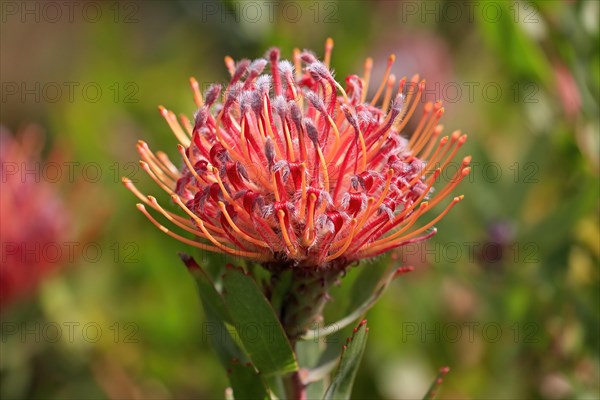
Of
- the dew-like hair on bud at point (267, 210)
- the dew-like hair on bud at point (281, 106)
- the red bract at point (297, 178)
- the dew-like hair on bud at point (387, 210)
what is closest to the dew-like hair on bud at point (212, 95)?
the red bract at point (297, 178)

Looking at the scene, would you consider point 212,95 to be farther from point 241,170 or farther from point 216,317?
point 216,317

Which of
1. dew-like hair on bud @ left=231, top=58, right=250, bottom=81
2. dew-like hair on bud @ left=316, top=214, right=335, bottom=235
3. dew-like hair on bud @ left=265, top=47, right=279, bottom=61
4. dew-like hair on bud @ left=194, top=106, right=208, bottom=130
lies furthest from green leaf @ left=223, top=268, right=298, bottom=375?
dew-like hair on bud @ left=265, top=47, right=279, bottom=61

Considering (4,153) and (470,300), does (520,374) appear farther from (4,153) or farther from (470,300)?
(4,153)

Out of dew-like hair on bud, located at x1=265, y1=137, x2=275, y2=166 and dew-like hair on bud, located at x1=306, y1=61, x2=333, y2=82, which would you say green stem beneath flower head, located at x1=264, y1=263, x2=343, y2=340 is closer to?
dew-like hair on bud, located at x1=265, y1=137, x2=275, y2=166

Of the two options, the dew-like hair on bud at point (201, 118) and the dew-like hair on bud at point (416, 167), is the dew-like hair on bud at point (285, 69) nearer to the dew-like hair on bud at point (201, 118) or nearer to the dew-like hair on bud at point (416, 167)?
the dew-like hair on bud at point (201, 118)

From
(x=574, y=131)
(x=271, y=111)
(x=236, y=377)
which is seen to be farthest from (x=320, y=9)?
(x=236, y=377)

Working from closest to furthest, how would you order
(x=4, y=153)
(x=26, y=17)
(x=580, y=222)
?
(x=580, y=222) → (x=4, y=153) → (x=26, y=17)

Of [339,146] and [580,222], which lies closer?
[339,146]
